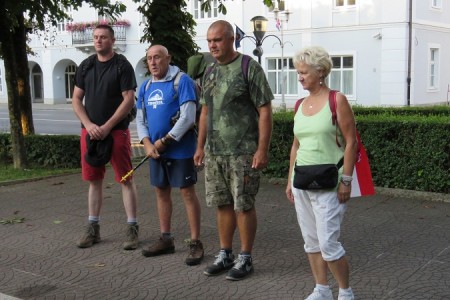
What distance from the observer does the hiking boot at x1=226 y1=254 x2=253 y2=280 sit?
14.3 ft

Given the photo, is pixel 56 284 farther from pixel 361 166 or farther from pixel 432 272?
pixel 432 272

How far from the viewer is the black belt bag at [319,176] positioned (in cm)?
348

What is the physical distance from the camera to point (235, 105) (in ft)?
14.2

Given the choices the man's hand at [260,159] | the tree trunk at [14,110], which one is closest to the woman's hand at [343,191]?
the man's hand at [260,159]

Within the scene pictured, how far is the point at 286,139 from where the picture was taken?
847cm

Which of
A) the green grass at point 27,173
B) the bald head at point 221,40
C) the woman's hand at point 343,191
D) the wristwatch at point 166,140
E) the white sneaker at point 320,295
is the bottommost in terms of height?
the green grass at point 27,173

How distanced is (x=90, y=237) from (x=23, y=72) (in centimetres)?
737

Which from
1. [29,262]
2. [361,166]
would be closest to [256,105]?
[361,166]

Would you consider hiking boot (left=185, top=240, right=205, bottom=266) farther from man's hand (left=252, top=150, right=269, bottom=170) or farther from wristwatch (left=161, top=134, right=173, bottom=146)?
man's hand (left=252, top=150, right=269, bottom=170)

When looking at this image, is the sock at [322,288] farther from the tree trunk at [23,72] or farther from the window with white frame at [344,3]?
the window with white frame at [344,3]

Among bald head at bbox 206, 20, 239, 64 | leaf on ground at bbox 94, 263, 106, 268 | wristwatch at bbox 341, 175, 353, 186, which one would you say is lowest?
leaf on ground at bbox 94, 263, 106, 268

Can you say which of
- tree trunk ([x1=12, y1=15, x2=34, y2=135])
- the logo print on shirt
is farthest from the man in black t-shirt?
tree trunk ([x1=12, y1=15, x2=34, y2=135])

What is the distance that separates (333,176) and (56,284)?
2.46m

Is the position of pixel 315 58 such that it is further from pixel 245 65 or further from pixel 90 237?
pixel 90 237
